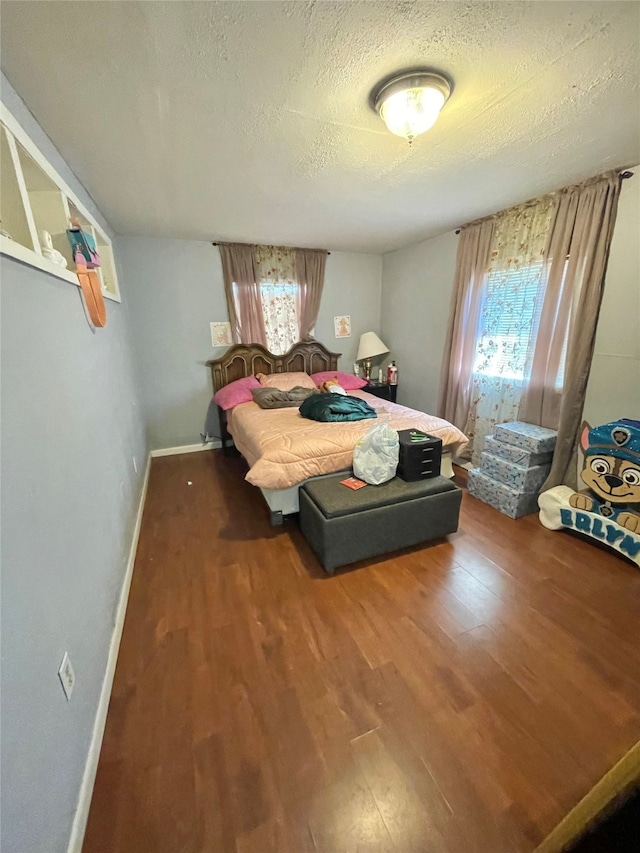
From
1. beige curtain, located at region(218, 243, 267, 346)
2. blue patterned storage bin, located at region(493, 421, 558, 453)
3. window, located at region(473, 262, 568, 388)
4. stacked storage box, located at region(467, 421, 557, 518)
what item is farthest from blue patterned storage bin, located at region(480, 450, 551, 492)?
beige curtain, located at region(218, 243, 267, 346)

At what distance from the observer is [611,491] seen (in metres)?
2.08

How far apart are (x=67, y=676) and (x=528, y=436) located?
2.95 metres

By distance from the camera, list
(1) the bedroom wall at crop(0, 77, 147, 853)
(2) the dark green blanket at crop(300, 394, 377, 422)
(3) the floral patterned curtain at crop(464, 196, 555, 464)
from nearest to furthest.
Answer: (1) the bedroom wall at crop(0, 77, 147, 853) < (3) the floral patterned curtain at crop(464, 196, 555, 464) < (2) the dark green blanket at crop(300, 394, 377, 422)

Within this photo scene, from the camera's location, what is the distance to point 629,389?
2195mm

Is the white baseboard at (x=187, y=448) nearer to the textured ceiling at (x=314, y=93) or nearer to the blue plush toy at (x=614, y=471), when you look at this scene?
the textured ceiling at (x=314, y=93)

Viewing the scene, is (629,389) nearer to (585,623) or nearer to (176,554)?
(585,623)

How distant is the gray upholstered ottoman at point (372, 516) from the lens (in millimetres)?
1954

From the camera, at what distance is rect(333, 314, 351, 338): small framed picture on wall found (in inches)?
176

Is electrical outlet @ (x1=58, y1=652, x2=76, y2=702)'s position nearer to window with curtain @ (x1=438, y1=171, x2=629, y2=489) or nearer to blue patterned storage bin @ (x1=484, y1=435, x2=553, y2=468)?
blue patterned storage bin @ (x1=484, y1=435, x2=553, y2=468)

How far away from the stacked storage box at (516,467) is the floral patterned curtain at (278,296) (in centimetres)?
262

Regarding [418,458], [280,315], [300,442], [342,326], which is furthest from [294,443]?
[342,326]

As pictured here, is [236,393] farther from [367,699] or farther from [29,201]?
[367,699]

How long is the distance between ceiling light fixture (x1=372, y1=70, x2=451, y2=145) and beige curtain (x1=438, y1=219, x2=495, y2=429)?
1.94m

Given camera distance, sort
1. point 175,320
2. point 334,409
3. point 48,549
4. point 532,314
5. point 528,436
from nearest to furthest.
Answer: point 48,549, point 528,436, point 532,314, point 334,409, point 175,320
